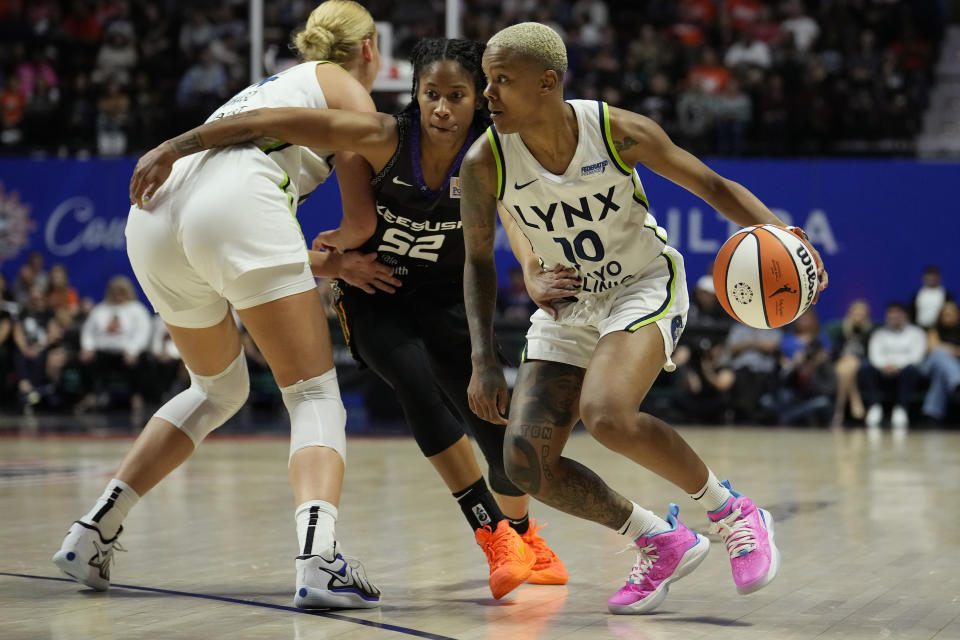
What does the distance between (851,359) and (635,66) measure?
5.14 metres

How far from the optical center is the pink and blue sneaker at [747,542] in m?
3.71

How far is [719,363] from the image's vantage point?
1233cm

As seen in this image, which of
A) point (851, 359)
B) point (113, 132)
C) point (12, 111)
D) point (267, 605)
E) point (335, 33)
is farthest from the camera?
point (12, 111)

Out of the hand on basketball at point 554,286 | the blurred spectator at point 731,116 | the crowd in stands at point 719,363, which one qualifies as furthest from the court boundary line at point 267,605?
the blurred spectator at point 731,116

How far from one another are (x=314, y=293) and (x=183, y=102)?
12265mm

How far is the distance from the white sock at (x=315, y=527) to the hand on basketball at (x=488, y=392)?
1.95 feet

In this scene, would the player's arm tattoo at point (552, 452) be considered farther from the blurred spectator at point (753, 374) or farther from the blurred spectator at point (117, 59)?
the blurred spectator at point (117, 59)

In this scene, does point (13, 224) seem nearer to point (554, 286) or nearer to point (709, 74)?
point (709, 74)

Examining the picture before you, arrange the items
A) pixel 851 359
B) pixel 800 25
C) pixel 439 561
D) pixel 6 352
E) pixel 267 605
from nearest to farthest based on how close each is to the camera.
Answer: pixel 267 605
pixel 439 561
pixel 851 359
pixel 6 352
pixel 800 25

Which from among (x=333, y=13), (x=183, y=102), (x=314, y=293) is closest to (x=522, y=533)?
(x=314, y=293)

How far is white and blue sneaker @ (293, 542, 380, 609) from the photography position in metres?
3.53

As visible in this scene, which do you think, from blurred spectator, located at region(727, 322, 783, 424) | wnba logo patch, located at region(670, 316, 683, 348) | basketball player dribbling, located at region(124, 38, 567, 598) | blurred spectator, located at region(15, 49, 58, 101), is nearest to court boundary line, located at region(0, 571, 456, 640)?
basketball player dribbling, located at region(124, 38, 567, 598)

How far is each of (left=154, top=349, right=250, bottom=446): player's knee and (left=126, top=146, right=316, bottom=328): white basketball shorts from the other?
1.07ft

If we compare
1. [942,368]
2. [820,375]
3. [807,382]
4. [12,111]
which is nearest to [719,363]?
[807,382]
